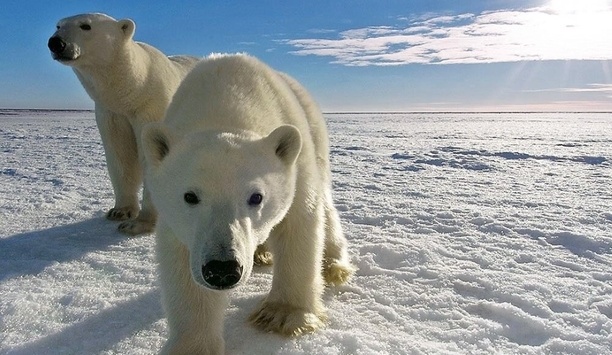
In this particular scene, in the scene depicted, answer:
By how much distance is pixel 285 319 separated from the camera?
7.40 feet

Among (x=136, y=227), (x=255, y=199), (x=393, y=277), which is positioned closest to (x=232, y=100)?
(x=255, y=199)

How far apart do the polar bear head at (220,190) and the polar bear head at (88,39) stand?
2.45 meters

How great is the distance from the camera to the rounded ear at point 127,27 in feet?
13.9

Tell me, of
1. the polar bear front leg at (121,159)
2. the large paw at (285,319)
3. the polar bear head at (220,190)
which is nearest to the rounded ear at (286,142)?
the polar bear head at (220,190)

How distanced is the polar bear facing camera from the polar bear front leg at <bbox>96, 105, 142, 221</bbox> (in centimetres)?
185

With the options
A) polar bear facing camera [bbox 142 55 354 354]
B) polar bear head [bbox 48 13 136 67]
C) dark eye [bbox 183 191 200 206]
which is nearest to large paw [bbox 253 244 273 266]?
polar bear facing camera [bbox 142 55 354 354]

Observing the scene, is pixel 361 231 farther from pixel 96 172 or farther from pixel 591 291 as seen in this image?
pixel 96 172

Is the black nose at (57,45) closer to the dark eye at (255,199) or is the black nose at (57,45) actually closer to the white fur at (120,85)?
the white fur at (120,85)

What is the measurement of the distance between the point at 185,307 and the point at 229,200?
1.85 feet

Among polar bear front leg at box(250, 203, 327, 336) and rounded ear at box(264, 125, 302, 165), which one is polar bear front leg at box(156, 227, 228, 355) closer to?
polar bear front leg at box(250, 203, 327, 336)

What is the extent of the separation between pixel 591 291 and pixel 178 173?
226cm

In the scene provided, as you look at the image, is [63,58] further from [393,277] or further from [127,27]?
[393,277]

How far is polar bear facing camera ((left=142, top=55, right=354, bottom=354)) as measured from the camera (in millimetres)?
1762

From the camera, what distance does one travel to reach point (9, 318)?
2.29 m
